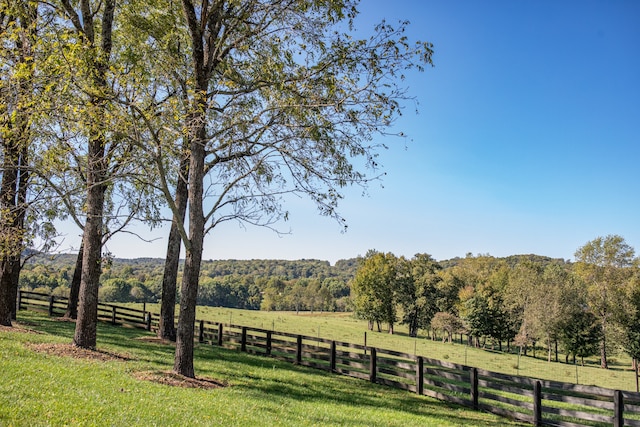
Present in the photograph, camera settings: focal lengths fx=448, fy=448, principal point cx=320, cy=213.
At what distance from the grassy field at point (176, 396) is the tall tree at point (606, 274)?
48249 mm

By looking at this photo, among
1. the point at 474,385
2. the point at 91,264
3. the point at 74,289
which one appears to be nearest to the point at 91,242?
the point at 91,264

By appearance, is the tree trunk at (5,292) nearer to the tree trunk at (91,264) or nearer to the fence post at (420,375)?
the tree trunk at (91,264)

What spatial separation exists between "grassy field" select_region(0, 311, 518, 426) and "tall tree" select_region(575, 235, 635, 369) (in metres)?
48.2

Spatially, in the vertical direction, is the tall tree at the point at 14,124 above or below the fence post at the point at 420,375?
above

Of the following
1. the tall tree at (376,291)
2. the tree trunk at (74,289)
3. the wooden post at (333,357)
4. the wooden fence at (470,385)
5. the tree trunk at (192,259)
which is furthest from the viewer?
the tall tree at (376,291)

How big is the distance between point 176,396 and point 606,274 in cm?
5588

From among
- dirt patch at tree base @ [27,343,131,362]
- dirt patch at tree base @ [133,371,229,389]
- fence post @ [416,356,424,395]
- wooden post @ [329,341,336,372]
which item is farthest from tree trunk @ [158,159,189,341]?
fence post @ [416,356,424,395]

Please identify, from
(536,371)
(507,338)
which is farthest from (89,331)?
(507,338)

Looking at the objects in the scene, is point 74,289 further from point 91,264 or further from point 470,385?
point 470,385

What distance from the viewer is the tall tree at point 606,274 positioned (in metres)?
50.2

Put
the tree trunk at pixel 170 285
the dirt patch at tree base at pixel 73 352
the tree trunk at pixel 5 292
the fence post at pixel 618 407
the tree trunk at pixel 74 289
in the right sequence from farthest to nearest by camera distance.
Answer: the tree trunk at pixel 74 289
the tree trunk at pixel 170 285
the tree trunk at pixel 5 292
the dirt patch at tree base at pixel 73 352
the fence post at pixel 618 407

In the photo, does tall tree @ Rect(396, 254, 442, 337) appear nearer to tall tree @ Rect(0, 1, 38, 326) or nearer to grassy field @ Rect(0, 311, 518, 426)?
grassy field @ Rect(0, 311, 518, 426)

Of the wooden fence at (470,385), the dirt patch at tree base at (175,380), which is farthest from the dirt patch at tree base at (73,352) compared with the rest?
the wooden fence at (470,385)

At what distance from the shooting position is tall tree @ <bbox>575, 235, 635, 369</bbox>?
1978 inches
